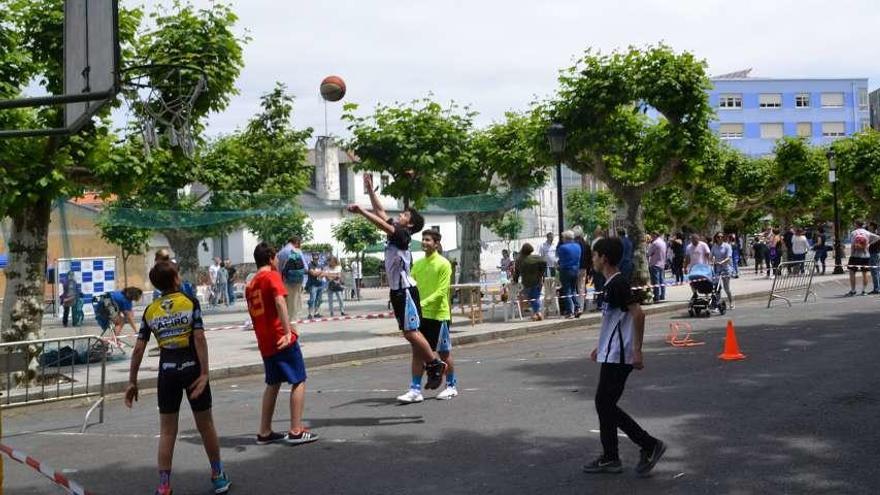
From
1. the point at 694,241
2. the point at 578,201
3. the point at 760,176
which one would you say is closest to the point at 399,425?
the point at 694,241

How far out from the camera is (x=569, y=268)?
18234 mm

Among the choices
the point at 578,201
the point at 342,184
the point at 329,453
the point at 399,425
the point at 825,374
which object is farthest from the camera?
the point at 342,184

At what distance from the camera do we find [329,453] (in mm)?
7031

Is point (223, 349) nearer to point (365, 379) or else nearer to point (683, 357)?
point (365, 379)

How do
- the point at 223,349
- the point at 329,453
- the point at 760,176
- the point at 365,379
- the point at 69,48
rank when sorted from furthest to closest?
the point at 760,176 < the point at 223,349 < the point at 365,379 < the point at 329,453 < the point at 69,48

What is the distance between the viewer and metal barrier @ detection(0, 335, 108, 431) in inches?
360

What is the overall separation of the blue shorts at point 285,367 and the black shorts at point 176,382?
1343 millimetres

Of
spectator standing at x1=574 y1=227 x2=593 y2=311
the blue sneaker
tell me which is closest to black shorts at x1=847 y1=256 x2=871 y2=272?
spectator standing at x1=574 y1=227 x2=593 y2=311

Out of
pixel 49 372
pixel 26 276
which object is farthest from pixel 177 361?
pixel 26 276

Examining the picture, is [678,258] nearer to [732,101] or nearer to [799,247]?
[799,247]

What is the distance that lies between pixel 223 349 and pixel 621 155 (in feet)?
37.6

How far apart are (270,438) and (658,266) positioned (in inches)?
652

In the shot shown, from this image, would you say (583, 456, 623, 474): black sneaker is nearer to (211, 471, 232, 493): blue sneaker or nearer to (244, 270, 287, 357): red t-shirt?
(211, 471, 232, 493): blue sneaker

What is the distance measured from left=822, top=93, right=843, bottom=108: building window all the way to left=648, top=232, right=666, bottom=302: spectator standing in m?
67.8
